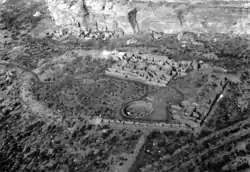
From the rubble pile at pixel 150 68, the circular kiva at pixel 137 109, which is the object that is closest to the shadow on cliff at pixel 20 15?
the rubble pile at pixel 150 68

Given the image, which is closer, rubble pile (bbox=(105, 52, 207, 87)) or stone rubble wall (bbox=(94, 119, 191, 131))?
stone rubble wall (bbox=(94, 119, 191, 131))

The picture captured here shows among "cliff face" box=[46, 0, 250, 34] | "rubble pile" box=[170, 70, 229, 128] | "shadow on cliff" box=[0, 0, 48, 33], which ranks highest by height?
"cliff face" box=[46, 0, 250, 34]

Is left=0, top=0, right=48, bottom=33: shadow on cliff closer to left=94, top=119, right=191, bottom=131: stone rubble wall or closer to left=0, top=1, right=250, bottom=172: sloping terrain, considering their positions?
left=0, top=1, right=250, bottom=172: sloping terrain

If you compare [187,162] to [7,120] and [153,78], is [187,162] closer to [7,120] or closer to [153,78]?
[153,78]

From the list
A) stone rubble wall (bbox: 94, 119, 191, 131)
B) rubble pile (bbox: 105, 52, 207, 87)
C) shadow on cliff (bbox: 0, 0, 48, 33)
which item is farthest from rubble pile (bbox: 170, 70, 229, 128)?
shadow on cliff (bbox: 0, 0, 48, 33)

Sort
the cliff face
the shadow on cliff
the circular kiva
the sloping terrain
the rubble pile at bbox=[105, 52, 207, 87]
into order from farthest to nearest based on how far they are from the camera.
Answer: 1. the shadow on cliff
2. the cliff face
3. the rubble pile at bbox=[105, 52, 207, 87]
4. the circular kiva
5. the sloping terrain

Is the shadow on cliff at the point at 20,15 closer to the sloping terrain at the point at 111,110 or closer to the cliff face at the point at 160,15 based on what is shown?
the cliff face at the point at 160,15

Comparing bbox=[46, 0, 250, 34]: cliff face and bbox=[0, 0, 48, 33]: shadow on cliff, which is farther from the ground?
bbox=[46, 0, 250, 34]: cliff face
